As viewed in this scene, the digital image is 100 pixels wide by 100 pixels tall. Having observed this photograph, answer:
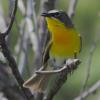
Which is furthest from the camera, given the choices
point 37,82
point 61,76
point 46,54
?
point 46,54

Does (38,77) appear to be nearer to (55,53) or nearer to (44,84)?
(44,84)

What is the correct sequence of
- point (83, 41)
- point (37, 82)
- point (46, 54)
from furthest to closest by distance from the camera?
point (83, 41)
point (46, 54)
point (37, 82)

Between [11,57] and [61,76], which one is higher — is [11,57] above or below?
above

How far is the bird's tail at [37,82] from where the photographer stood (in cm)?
226

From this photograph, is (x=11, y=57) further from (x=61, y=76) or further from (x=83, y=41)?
(x=83, y=41)

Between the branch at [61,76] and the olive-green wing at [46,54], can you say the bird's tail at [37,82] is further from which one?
the olive-green wing at [46,54]

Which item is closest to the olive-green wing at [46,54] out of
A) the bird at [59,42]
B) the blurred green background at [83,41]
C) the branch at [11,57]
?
the bird at [59,42]

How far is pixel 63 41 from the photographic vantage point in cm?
301

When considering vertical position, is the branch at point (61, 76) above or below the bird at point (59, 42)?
above

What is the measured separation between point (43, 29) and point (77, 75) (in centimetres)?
263

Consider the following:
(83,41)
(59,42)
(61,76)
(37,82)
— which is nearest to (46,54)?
(59,42)

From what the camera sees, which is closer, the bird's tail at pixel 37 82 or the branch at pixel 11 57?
the branch at pixel 11 57

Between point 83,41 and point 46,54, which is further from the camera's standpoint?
point 83,41

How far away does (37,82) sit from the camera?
Answer: 7.59 ft
